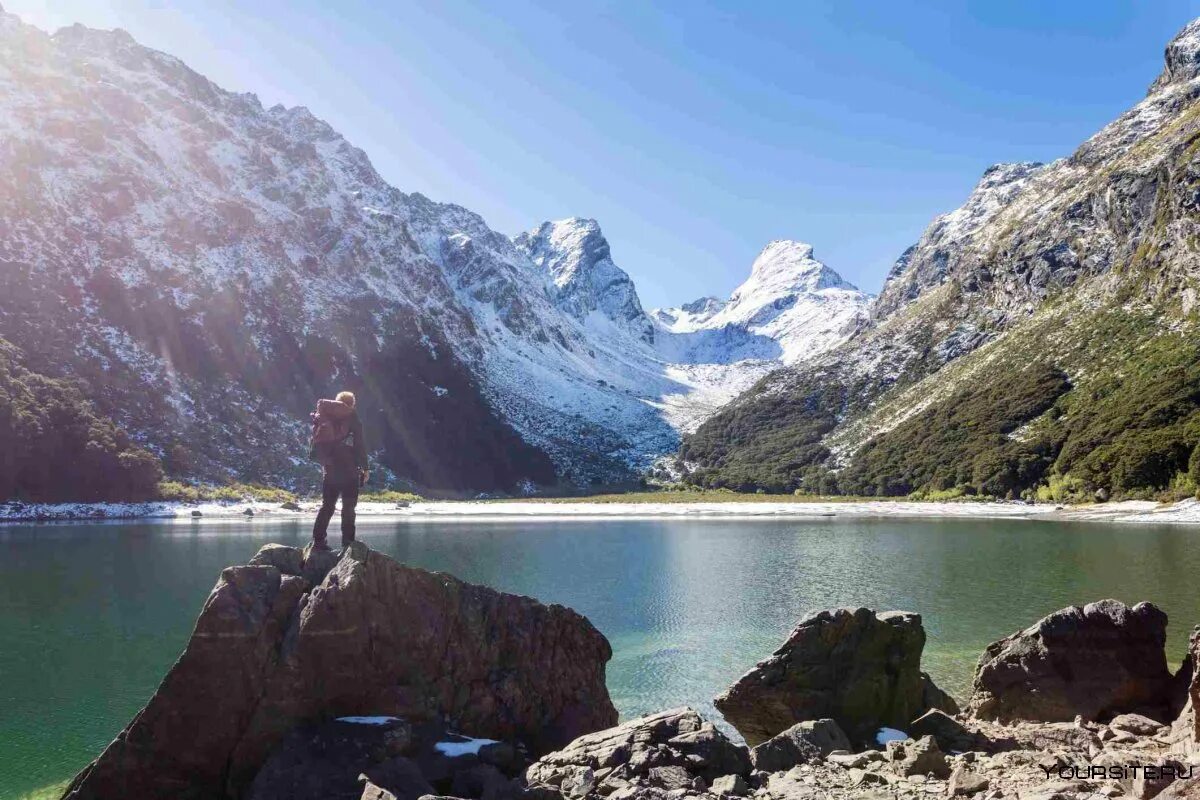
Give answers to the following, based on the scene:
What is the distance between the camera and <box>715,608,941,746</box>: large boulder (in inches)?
628

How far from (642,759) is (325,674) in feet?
16.5

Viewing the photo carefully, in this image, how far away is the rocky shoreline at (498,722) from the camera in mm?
10773

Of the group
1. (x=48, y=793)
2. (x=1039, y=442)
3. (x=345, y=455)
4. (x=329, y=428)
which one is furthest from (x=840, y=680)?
(x=1039, y=442)

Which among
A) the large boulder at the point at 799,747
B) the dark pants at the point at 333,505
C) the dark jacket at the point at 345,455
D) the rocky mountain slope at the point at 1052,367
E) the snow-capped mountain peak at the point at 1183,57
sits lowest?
the large boulder at the point at 799,747

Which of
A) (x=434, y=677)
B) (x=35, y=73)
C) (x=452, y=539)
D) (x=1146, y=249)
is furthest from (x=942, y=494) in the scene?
(x=35, y=73)

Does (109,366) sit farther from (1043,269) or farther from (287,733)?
(1043,269)

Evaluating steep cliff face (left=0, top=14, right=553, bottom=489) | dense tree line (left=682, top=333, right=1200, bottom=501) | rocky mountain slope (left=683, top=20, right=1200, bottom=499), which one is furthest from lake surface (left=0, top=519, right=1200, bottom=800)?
steep cliff face (left=0, top=14, right=553, bottom=489)

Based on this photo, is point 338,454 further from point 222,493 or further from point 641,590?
point 222,493

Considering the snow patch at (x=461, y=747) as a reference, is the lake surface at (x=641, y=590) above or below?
below

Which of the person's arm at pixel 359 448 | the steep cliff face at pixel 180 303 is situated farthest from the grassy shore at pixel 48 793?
the steep cliff face at pixel 180 303

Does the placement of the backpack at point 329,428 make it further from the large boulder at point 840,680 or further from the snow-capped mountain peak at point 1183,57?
the snow-capped mountain peak at point 1183,57

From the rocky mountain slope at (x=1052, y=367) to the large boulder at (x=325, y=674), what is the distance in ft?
282

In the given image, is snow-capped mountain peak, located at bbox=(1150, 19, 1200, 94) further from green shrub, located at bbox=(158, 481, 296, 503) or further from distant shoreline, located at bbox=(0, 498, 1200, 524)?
green shrub, located at bbox=(158, 481, 296, 503)

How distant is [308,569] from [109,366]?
13473 centimetres
